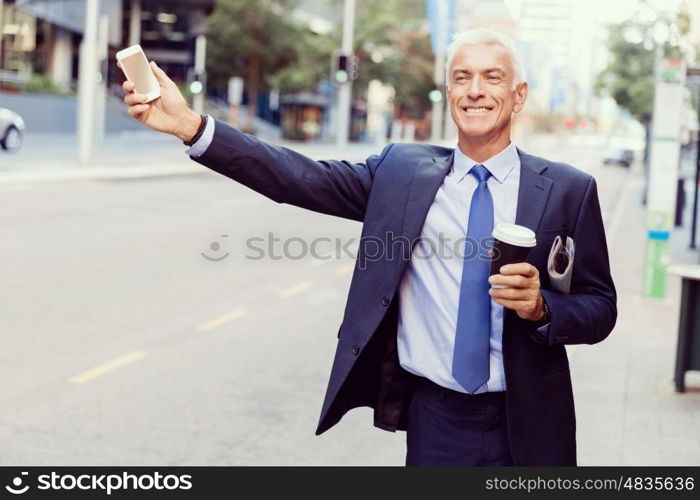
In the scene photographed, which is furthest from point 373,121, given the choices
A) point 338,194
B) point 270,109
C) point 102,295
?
point 338,194

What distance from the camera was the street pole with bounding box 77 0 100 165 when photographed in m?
26.9

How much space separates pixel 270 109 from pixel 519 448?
75.7 metres

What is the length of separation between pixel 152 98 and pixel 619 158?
64816mm

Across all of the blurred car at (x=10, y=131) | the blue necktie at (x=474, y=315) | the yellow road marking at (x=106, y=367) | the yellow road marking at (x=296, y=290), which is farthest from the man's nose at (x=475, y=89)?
the blurred car at (x=10, y=131)

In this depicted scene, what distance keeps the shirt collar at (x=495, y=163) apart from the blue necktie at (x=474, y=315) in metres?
0.16

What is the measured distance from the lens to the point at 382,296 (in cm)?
288

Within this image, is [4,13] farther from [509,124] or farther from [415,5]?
[509,124]

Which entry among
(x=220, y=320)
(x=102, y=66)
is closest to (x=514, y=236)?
Result: (x=220, y=320)

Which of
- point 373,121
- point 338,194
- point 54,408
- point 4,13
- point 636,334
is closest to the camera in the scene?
point 338,194

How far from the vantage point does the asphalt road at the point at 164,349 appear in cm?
594

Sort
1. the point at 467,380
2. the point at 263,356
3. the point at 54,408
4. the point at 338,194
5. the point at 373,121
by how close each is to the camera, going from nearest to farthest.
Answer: the point at 467,380
the point at 338,194
the point at 54,408
the point at 263,356
the point at 373,121

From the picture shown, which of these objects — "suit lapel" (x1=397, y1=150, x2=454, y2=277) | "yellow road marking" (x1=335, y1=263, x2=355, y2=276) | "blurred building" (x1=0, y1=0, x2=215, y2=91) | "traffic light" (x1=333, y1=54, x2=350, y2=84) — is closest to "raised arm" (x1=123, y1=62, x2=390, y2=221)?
"suit lapel" (x1=397, y1=150, x2=454, y2=277)

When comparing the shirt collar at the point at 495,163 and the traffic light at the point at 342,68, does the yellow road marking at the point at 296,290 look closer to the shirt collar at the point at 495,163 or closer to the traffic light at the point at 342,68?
the shirt collar at the point at 495,163

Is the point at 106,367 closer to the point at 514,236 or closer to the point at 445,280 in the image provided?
the point at 445,280
